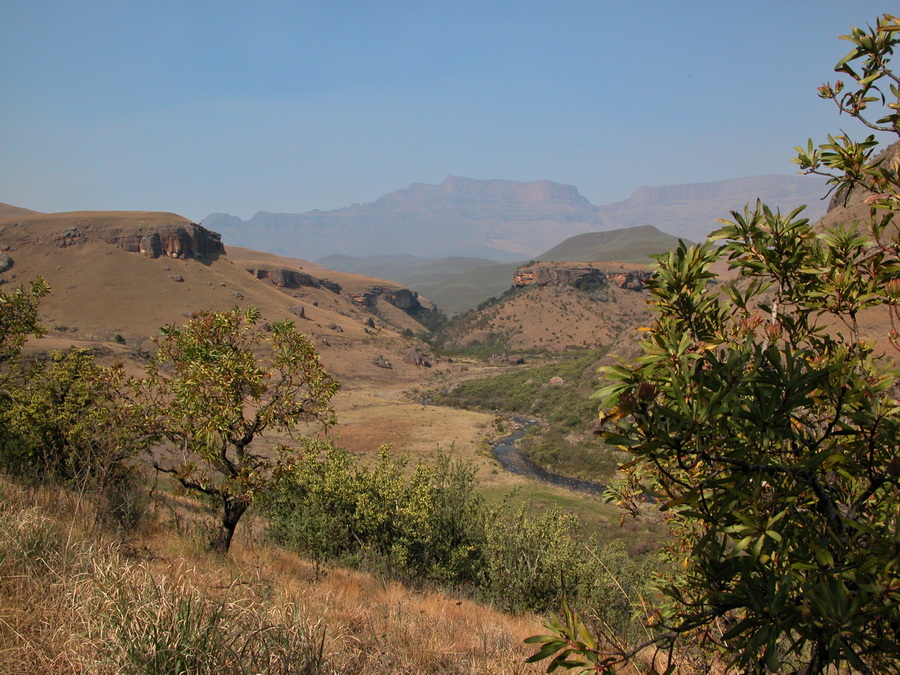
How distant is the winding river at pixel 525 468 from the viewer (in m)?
35.8

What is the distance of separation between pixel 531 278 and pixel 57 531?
116m

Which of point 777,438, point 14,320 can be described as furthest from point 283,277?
point 777,438

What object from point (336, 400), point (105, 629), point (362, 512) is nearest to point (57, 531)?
point (105, 629)

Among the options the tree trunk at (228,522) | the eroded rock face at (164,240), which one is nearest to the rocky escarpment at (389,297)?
the eroded rock face at (164,240)

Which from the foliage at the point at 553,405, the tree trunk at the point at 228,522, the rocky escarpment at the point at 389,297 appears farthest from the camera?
the rocky escarpment at the point at 389,297

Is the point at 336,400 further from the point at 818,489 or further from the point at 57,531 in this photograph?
the point at 818,489

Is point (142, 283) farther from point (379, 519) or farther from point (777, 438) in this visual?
point (777, 438)

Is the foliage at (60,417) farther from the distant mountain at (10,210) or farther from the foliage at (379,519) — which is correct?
the distant mountain at (10,210)

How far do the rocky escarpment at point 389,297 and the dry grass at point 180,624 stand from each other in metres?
137

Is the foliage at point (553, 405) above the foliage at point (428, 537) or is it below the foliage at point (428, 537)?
below

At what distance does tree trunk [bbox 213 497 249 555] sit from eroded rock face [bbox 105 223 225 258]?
87043 mm

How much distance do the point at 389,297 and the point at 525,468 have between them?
122354 millimetres

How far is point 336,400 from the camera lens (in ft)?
199

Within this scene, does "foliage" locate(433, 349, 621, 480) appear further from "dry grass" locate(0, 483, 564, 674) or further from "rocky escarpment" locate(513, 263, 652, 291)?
"dry grass" locate(0, 483, 564, 674)
